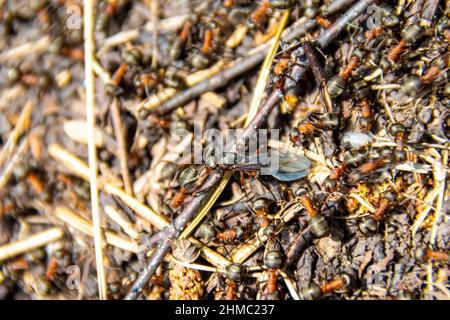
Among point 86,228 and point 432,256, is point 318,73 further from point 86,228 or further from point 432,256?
point 86,228

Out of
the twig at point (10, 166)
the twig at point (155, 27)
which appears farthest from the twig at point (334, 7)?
the twig at point (10, 166)

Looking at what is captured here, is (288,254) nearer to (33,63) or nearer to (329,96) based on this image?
(329,96)

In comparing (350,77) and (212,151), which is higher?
(350,77)

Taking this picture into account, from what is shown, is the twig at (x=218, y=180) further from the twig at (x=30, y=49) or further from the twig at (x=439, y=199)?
the twig at (x=30, y=49)

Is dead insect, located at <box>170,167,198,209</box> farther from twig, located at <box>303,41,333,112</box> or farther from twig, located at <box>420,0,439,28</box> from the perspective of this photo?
twig, located at <box>420,0,439,28</box>

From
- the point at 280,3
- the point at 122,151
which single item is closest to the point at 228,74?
the point at 280,3

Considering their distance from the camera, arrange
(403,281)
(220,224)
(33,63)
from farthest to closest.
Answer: (33,63), (220,224), (403,281)

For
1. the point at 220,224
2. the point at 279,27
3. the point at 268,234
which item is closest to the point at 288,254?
the point at 268,234

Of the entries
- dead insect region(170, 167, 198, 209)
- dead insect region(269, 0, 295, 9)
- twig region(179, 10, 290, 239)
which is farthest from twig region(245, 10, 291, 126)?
dead insect region(170, 167, 198, 209)
